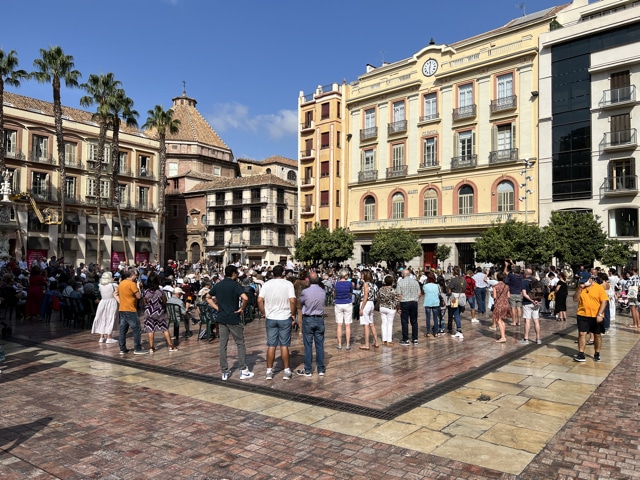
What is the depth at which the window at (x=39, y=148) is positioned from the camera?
4110 cm

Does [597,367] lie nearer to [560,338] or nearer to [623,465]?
[560,338]

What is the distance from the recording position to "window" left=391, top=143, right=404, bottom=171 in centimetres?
4081

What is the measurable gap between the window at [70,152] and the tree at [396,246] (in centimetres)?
2829

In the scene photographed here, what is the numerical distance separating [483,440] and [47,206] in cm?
4409

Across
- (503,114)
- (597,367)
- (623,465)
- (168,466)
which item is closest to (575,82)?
(503,114)

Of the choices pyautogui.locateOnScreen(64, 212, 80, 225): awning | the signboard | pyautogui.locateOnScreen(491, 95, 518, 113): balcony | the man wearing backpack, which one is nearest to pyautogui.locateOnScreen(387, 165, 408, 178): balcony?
pyautogui.locateOnScreen(491, 95, 518, 113): balcony

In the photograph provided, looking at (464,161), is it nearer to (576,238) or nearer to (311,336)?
(576,238)

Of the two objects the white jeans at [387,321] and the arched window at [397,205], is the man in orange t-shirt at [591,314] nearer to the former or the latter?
the white jeans at [387,321]

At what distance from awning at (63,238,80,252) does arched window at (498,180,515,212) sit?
35.3m

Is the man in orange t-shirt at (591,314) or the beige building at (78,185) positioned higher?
the beige building at (78,185)

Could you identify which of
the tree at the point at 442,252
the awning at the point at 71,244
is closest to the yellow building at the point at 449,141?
the tree at the point at 442,252

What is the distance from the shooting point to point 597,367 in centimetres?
898

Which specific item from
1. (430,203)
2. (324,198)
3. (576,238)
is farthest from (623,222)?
(324,198)

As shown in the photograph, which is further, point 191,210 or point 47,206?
point 191,210
